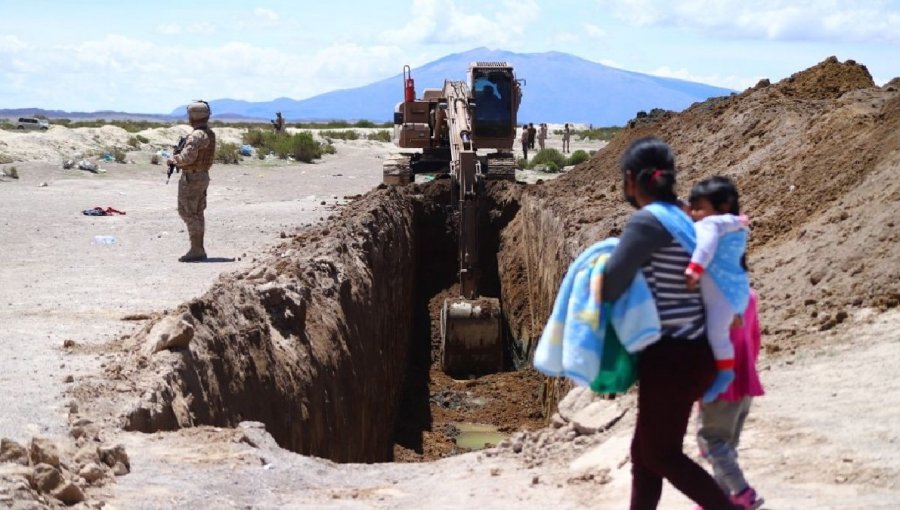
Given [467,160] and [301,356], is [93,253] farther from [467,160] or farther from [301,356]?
[301,356]

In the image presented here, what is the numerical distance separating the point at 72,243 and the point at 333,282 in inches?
256

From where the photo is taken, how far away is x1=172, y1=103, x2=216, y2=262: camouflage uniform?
1612 cm

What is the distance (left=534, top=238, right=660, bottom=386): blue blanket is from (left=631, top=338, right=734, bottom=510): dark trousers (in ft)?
0.45

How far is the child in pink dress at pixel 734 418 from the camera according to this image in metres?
5.05

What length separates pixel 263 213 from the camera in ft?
78.5

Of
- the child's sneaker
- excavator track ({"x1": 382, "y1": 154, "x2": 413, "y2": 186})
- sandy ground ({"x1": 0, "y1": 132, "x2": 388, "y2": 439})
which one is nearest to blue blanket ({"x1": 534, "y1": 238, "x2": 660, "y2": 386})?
the child's sneaker

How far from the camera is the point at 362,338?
1405cm

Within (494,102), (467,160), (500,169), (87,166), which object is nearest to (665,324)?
(467,160)

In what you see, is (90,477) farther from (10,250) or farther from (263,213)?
(263,213)

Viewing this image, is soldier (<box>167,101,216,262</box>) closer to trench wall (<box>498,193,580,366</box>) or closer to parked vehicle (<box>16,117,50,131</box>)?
trench wall (<box>498,193,580,366</box>)

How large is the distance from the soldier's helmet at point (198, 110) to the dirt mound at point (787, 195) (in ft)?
17.4

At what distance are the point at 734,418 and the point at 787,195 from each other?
32.8ft

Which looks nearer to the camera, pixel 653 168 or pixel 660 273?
pixel 660 273

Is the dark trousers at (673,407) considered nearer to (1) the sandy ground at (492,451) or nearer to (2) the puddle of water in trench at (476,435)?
(1) the sandy ground at (492,451)
